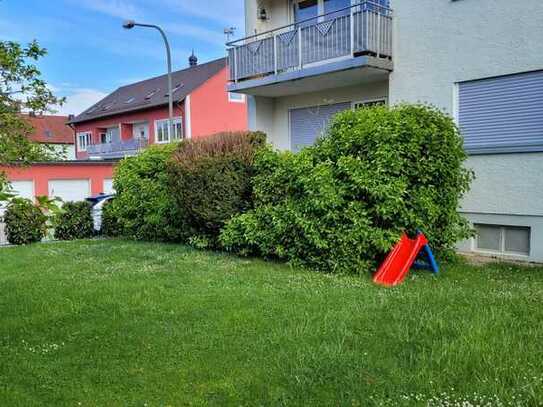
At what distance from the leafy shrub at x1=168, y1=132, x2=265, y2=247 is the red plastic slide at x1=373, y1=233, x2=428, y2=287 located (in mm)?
3041

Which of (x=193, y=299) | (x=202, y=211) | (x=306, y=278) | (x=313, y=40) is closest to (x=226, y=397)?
(x=193, y=299)

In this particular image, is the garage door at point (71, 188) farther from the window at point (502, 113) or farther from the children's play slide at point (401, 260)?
the children's play slide at point (401, 260)

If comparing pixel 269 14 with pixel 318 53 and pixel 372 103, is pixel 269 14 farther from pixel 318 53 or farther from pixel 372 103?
pixel 372 103

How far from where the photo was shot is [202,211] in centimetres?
968

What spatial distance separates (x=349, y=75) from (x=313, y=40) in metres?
1.33

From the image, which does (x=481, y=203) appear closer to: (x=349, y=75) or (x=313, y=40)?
(x=349, y=75)

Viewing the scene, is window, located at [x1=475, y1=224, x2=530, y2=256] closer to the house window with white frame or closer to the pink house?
the house window with white frame

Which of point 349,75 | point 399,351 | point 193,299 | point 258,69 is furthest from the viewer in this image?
point 258,69

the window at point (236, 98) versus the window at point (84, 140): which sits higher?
the window at point (236, 98)

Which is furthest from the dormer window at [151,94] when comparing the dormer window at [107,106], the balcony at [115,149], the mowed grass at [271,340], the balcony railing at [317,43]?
the mowed grass at [271,340]

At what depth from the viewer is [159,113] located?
36.4m

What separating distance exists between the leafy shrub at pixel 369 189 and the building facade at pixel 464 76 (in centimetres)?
109

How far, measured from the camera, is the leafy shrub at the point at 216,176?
9.44 metres

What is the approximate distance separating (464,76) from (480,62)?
38 cm
